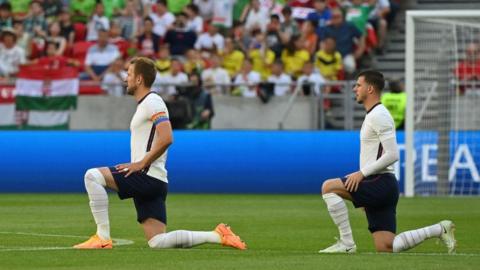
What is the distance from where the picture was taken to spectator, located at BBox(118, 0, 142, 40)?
31.8m

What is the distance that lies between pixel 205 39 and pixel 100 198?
18.7m

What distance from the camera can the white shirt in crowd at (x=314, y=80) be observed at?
93.2ft

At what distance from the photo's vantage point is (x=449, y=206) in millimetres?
22203

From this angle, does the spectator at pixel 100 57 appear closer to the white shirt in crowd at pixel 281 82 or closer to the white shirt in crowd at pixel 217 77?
the white shirt in crowd at pixel 217 77

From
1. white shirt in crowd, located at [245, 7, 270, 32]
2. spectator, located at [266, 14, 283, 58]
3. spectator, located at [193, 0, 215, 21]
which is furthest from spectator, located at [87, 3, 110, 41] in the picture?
spectator, located at [266, 14, 283, 58]

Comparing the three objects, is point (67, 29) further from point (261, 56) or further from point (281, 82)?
point (281, 82)

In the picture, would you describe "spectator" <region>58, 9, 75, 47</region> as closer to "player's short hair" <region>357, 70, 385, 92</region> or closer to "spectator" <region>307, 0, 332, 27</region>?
"spectator" <region>307, 0, 332, 27</region>

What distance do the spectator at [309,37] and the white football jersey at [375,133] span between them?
17326 mm

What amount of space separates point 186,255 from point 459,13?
14354 millimetres

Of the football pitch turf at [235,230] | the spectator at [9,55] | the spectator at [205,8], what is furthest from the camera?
the spectator at [205,8]

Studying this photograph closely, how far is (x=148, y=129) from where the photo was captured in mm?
12891

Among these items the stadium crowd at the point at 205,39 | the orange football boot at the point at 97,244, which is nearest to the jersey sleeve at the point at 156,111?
the orange football boot at the point at 97,244

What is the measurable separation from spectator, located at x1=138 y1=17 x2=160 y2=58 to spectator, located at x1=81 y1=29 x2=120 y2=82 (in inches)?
25.7

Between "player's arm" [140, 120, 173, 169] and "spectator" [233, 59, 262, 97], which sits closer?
"player's arm" [140, 120, 173, 169]
